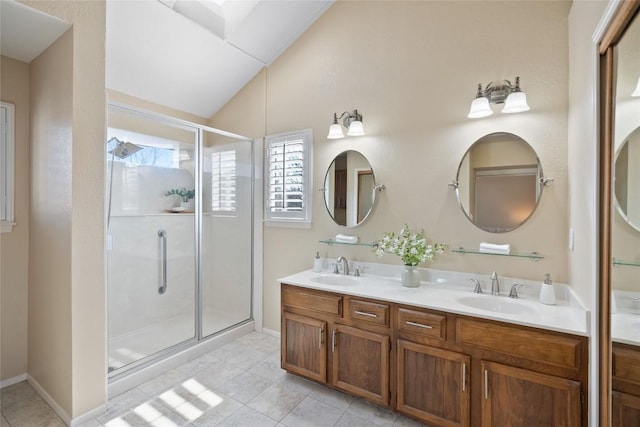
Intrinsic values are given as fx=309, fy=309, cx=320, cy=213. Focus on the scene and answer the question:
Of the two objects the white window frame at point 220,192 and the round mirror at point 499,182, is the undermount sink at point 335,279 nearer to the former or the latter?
the round mirror at point 499,182

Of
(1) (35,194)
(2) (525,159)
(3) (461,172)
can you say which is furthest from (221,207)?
(2) (525,159)

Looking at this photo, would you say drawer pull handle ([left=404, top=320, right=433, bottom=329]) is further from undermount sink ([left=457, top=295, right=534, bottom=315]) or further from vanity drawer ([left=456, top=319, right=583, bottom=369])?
undermount sink ([left=457, top=295, right=534, bottom=315])

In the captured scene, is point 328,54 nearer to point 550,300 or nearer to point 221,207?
point 221,207

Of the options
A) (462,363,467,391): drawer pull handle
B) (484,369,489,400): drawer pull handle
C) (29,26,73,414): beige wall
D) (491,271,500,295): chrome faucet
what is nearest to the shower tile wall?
(29,26,73,414): beige wall

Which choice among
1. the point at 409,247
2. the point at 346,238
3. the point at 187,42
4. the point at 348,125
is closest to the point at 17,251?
the point at 187,42

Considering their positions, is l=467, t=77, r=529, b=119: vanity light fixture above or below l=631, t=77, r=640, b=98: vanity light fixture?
above

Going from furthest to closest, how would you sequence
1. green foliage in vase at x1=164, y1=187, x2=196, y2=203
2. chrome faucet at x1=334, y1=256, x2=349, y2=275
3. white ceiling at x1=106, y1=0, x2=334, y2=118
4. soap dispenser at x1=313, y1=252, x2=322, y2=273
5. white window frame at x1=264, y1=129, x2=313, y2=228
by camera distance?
green foliage in vase at x1=164, y1=187, x2=196, y2=203, white window frame at x1=264, y1=129, x2=313, y2=228, soap dispenser at x1=313, y1=252, x2=322, y2=273, chrome faucet at x1=334, y1=256, x2=349, y2=275, white ceiling at x1=106, y1=0, x2=334, y2=118

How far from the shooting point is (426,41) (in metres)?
2.39

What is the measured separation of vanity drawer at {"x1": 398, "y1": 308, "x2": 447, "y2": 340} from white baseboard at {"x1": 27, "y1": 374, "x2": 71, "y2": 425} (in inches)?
85.9

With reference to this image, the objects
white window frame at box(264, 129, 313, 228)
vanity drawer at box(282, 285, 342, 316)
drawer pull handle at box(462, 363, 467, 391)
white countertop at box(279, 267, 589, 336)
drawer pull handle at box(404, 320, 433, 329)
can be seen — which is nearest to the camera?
white countertop at box(279, 267, 589, 336)

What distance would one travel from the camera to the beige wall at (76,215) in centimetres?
191

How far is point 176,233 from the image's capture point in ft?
10.7

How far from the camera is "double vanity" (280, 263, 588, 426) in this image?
5.05 ft

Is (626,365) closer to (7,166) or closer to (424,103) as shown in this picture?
(424,103)
